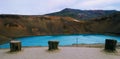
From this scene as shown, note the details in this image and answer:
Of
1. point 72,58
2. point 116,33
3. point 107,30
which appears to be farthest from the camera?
point 107,30

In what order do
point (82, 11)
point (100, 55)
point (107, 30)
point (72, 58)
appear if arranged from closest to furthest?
point (72, 58), point (100, 55), point (107, 30), point (82, 11)

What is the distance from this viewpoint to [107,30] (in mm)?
45844

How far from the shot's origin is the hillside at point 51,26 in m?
41.3

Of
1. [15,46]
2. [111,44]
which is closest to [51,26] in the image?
[15,46]

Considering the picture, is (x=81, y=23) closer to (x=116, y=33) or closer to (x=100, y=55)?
(x=116, y=33)

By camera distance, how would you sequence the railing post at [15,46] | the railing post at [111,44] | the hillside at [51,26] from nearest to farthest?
the railing post at [111,44], the railing post at [15,46], the hillside at [51,26]

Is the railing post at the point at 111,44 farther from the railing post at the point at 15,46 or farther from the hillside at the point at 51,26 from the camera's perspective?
the hillside at the point at 51,26

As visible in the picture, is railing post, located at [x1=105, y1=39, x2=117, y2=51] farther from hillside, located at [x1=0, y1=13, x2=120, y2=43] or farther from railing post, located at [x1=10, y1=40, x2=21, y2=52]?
hillside, located at [x1=0, y1=13, x2=120, y2=43]

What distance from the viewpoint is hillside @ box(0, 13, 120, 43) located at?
4131 cm

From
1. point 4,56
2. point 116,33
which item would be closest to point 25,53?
point 4,56

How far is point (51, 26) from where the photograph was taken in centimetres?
4716

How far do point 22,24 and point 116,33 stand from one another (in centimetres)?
1939

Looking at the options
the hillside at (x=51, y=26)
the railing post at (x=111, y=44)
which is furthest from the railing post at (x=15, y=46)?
the hillside at (x=51, y=26)

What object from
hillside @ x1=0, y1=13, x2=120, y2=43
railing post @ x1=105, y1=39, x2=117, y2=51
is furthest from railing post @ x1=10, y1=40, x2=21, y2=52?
hillside @ x1=0, y1=13, x2=120, y2=43
